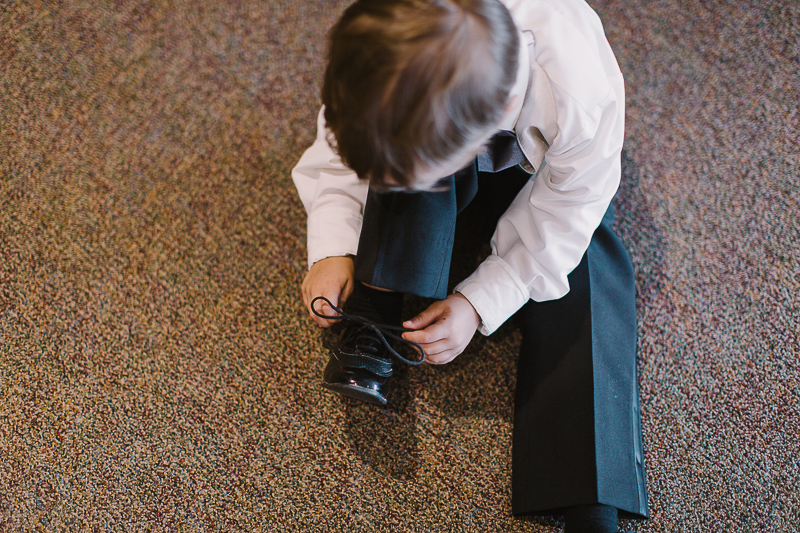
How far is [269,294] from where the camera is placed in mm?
729

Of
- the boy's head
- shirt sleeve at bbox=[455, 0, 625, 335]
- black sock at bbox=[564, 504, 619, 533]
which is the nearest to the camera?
the boy's head

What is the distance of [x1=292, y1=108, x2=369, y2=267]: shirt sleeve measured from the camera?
0.64m

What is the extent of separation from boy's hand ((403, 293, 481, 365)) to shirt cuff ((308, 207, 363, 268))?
124 mm

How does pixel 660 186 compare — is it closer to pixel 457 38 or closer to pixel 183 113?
pixel 457 38

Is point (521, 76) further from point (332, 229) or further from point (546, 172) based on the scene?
point (332, 229)

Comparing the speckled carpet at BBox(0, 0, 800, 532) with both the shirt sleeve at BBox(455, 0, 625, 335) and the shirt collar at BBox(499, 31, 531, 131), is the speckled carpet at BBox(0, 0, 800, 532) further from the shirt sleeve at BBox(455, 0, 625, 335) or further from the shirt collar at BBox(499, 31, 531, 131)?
the shirt collar at BBox(499, 31, 531, 131)

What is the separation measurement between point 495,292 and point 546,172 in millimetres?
150

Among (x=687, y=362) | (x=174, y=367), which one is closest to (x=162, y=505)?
(x=174, y=367)

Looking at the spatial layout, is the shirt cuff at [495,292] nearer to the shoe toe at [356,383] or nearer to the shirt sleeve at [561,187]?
the shirt sleeve at [561,187]

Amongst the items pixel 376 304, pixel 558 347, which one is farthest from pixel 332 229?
pixel 558 347

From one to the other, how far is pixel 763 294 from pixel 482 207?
1.40 feet

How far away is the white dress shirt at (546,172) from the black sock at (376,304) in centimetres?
5

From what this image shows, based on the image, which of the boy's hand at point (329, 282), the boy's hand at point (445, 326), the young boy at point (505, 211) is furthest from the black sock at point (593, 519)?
the boy's hand at point (329, 282)

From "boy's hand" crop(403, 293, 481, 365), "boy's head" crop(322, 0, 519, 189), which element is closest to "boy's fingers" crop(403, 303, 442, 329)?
"boy's hand" crop(403, 293, 481, 365)
